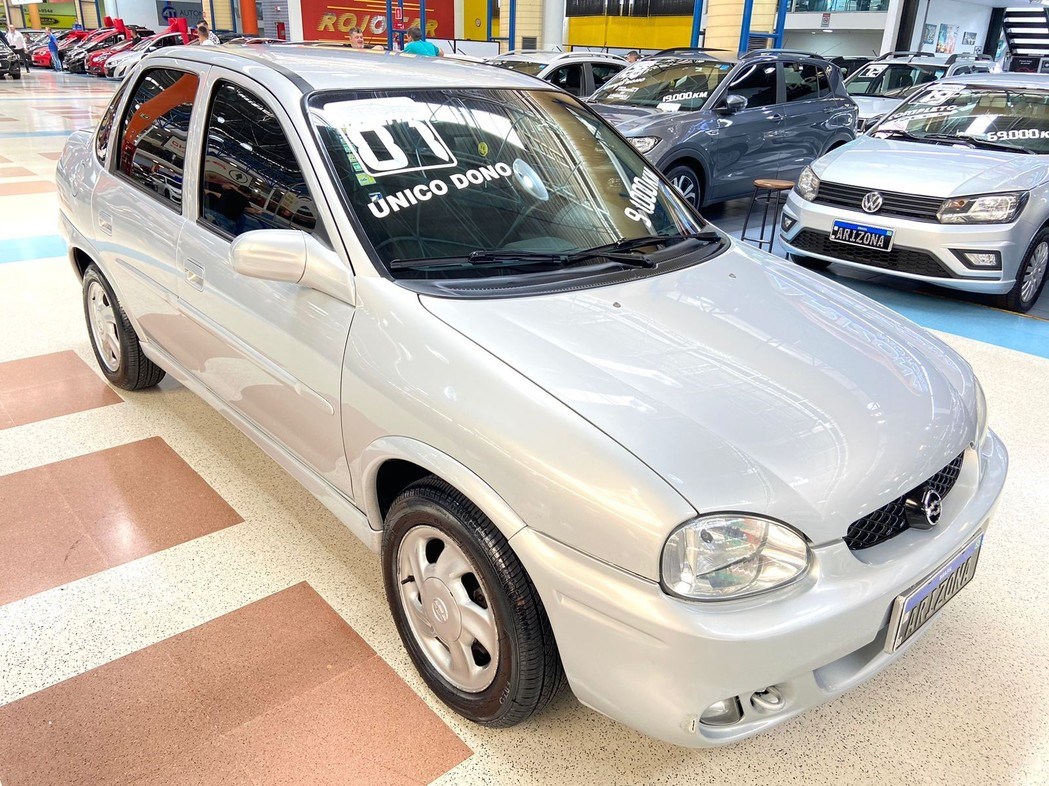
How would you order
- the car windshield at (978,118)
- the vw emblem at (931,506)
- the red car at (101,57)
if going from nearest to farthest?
the vw emblem at (931,506) → the car windshield at (978,118) → the red car at (101,57)

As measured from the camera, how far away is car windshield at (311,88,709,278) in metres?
1.95

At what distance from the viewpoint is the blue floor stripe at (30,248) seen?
18.4 ft

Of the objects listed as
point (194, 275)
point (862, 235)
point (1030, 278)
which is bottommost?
point (1030, 278)

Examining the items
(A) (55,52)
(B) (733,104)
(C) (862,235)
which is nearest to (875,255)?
(C) (862,235)

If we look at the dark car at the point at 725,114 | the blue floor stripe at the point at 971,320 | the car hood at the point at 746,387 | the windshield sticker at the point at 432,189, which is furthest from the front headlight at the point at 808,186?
the windshield sticker at the point at 432,189

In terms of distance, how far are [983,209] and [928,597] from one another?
3.89 metres

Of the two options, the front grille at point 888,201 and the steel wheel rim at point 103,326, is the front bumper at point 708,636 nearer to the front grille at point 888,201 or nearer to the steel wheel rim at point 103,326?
the steel wheel rim at point 103,326

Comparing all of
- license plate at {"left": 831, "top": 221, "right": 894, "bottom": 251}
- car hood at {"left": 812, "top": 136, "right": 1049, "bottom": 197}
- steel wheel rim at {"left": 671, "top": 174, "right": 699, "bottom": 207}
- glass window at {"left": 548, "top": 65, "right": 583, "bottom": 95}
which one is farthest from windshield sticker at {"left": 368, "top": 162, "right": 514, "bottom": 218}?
glass window at {"left": 548, "top": 65, "right": 583, "bottom": 95}

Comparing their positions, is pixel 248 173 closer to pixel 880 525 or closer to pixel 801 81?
pixel 880 525

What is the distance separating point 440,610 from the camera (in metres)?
1.80

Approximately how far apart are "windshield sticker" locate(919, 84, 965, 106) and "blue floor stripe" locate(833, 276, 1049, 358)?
59.2 inches

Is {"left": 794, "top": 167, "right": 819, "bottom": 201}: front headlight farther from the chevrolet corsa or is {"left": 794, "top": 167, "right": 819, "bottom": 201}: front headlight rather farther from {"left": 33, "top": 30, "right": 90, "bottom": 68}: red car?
{"left": 33, "top": 30, "right": 90, "bottom": 68}: red car

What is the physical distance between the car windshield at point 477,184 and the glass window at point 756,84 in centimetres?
509

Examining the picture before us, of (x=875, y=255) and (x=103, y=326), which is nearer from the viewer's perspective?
(x=103, y=326)
